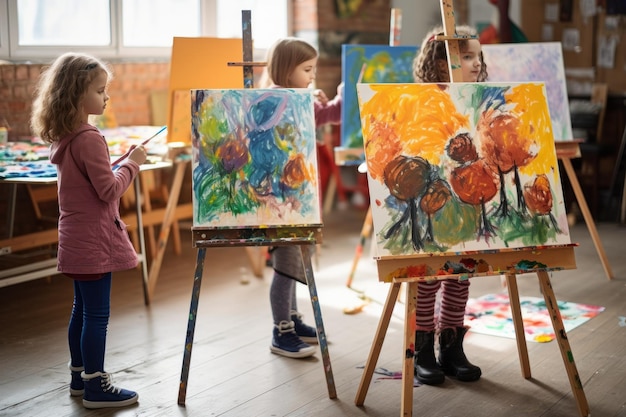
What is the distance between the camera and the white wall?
290 inches

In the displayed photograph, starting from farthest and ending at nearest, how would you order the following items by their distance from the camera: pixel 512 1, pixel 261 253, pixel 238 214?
1. pixel 512 1
2. pixel 261 253
3. pixel 238 214

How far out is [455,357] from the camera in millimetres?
3191

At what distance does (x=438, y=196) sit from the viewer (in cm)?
279

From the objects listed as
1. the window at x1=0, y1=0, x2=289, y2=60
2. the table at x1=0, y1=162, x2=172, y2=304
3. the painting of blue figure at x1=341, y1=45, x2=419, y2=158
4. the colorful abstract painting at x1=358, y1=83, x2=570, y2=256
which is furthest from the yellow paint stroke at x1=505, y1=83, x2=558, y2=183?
the window at x1=0, y1=0, x2=289, y2=60

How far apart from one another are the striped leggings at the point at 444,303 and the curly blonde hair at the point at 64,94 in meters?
1.33

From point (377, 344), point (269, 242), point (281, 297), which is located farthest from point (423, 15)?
point (377, 344)

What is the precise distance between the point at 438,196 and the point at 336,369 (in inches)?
35.1

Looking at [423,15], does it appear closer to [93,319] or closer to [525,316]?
[525,316]

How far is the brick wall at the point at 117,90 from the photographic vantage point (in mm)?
4762

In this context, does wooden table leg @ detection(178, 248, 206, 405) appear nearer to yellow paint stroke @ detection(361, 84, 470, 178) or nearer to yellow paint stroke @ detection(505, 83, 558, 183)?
yellow paint stroke @ detection(361, 84, 470, 178)

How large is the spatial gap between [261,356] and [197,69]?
5.24 ft

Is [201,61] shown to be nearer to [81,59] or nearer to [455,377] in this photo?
[81,59]

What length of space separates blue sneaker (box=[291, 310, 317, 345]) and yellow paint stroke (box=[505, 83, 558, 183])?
50.1 inches

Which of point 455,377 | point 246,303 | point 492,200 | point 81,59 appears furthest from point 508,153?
point 246,303
